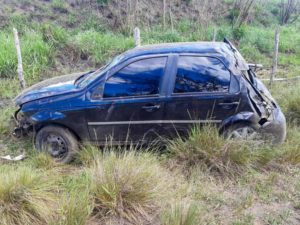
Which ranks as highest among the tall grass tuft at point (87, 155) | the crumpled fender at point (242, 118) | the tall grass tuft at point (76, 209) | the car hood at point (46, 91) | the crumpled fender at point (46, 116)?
the car hood at point (46, 91)

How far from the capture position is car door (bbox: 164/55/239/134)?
561cm

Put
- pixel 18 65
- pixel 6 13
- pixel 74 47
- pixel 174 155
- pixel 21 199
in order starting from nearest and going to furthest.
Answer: pixel 21 199, pixel 174 155, pixel 18 65, pixel 74 47, pixel 6 13

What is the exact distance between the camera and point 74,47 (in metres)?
10.2

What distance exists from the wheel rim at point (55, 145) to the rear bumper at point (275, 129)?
9.43 feet

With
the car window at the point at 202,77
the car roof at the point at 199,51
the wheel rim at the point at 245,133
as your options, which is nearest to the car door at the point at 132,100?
the car roof at the point at 199,51

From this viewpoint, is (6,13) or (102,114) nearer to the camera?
(102,114)

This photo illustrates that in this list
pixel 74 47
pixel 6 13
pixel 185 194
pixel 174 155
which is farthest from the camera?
pixel 6 13

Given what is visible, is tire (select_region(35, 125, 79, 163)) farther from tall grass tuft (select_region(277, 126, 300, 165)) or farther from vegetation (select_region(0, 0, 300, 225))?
tall grass tuft (select_region(277, 126, 300, 165))

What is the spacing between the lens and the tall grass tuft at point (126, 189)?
4.18 meters

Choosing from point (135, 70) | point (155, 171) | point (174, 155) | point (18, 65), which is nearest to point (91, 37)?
point (18, 65)

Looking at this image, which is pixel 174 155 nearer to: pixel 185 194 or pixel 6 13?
pixel 185 194

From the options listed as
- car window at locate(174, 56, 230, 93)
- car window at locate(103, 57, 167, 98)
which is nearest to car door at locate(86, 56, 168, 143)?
car window at locate(103, 57, 167, 98)

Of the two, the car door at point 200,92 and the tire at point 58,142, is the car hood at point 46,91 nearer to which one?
the tire at point 58,142

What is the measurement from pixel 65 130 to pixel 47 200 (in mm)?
1789
